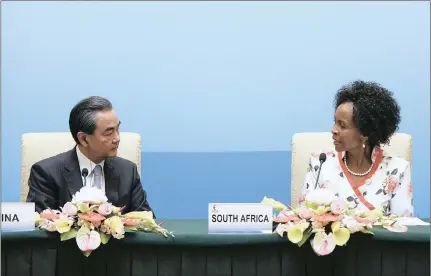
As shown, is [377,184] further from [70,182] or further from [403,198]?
[70,182]

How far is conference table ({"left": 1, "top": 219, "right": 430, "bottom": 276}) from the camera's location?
2.00 m

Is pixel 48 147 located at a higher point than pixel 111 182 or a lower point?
higher

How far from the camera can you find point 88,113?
2588 mm

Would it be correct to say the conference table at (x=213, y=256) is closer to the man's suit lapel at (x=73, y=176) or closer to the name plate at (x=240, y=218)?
the name plate at (x=240, y=218)

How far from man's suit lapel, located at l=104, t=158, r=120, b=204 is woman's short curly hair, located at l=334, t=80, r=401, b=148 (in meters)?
0.88

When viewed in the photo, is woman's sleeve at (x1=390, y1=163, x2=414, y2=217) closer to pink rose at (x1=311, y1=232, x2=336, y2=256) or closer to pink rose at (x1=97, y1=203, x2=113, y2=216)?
pink rose at (x1=311, y1=232, x2=336, y2=256)

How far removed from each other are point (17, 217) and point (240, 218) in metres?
0.62

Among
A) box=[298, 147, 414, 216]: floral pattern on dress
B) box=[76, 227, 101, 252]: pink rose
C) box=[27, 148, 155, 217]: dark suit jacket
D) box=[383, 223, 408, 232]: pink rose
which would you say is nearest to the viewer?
box=[76, 227, 101, 252]: pink rose

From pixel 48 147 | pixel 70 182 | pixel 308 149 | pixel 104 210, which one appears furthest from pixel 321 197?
pixel 48 147

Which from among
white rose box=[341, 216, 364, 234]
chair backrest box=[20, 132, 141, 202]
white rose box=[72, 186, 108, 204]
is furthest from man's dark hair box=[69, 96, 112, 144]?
white rose box=[341, 216, 364, 234]

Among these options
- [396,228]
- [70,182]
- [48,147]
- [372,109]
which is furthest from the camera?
[48,147]

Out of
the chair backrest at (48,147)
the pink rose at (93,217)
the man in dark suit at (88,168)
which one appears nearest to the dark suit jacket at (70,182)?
the man in dark suit at (88,168)

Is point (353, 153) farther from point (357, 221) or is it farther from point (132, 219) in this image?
point (132, 219)

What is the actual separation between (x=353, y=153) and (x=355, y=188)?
0.14m
